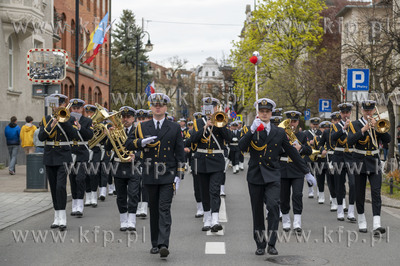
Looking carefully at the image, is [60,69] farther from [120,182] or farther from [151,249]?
[151,249]

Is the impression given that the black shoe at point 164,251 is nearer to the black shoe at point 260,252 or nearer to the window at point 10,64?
the black shoe at point 260,252

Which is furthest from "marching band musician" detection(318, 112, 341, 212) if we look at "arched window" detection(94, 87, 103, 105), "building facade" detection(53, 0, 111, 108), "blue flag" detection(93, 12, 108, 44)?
"arched window" detection(94, 87, 103, 105)

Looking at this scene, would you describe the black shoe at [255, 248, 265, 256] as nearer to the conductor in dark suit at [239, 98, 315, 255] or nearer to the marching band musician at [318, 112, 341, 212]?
the conductor in dark suit at [239, 98, 315, 255]

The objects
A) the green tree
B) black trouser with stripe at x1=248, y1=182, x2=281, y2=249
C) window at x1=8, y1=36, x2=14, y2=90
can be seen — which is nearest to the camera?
black trouser with stripe at x1=248, y1=182, x2=281, y2=249

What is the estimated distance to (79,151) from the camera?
12.3 meters

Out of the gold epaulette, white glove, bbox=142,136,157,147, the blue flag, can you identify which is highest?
the blue flag

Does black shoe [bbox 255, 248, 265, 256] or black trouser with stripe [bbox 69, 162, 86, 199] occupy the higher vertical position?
black trouser with stripe [bbox 69, 162, 86, 199]

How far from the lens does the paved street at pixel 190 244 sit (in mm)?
7836

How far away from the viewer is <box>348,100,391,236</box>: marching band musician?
9.91 m

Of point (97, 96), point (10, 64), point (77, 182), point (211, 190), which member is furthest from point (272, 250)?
point (97, 96)

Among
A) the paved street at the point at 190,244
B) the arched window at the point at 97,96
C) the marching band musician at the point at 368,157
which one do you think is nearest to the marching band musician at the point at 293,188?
the paved street at the point at 190,244

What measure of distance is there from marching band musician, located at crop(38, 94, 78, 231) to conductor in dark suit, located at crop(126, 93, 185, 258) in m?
2.41

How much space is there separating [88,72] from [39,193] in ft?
93.1

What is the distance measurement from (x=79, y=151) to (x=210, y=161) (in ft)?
10.4
